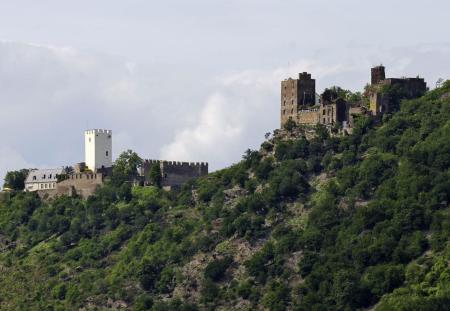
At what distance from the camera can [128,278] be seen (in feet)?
533

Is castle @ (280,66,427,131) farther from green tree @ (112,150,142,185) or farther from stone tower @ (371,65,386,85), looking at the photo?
green tree @ (112,150,142,185)

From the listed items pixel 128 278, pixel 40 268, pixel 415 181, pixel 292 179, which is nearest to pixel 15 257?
pixel 40 268

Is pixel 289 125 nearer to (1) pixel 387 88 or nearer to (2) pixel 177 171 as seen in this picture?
(1) pixel 387 88

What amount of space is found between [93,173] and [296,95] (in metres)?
20.8

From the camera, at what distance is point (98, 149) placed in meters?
188

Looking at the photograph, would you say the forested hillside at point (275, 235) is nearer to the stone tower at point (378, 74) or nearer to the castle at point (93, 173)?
the castle at point (93, 173)

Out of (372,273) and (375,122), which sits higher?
(375,122)

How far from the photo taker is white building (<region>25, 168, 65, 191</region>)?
190 meters

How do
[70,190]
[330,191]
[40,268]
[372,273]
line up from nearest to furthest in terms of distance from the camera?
[372,273]
[330,191]
[40,268]
[70,190]

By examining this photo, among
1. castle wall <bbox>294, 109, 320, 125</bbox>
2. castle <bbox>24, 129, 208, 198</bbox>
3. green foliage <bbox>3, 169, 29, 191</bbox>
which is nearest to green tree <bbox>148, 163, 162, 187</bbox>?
castle <bbox>24, 129, 208, 198</bbox>

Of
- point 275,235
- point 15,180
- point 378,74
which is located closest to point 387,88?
point 378,74

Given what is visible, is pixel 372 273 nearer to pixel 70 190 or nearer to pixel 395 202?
pixel 395 202

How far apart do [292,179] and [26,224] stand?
28711mm

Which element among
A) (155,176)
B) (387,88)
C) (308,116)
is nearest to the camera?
(387,88)
